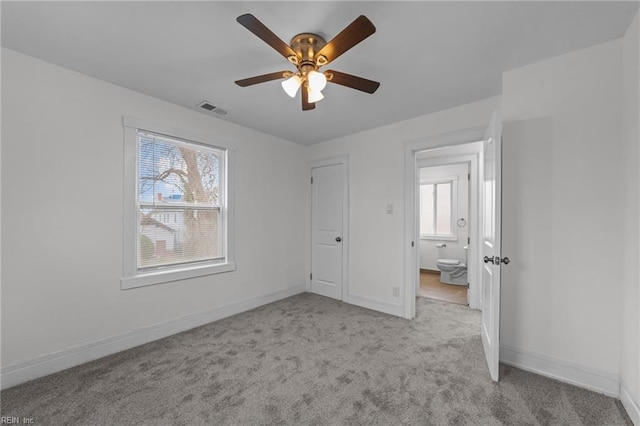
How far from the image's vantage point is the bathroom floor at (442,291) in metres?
4.14

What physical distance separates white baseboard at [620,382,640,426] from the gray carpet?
51 mm

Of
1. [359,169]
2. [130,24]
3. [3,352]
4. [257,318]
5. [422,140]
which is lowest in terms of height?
[257,318]

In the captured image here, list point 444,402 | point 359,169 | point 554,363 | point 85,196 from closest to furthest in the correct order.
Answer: point 444,402 → point 554,363 → point 85,196 → point 359,169

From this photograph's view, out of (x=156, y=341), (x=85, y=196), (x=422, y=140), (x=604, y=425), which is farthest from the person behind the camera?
(x=422, y=140)

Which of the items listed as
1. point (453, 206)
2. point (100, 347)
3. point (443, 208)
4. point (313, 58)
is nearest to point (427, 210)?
point (443, 208)

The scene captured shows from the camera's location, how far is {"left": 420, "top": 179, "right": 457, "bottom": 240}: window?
5.79m

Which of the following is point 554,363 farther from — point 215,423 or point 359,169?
point 359,169

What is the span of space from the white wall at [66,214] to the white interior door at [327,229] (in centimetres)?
184

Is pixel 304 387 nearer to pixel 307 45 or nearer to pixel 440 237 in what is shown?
pixel 307 45

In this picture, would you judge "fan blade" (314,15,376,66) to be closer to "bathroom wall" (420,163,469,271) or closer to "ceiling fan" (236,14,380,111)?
"ceiling fan" (236,14,380,111)

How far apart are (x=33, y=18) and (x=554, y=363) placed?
14.2ft

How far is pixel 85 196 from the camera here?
2.34 meters

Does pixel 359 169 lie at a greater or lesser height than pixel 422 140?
lesser

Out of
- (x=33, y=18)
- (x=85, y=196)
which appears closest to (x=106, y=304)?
(x=85, y=196)
